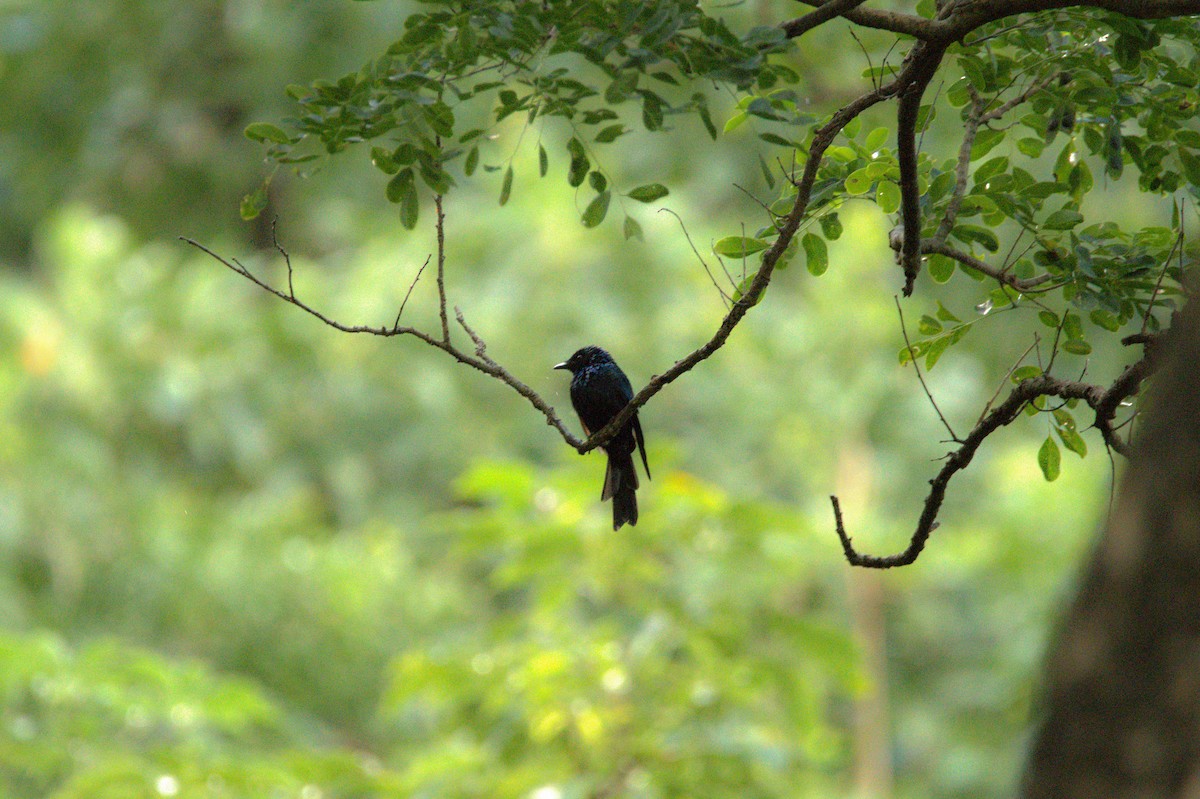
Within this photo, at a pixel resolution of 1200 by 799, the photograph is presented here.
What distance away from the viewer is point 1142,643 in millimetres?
1236

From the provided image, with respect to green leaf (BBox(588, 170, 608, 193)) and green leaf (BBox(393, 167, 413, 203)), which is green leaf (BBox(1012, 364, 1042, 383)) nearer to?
green leaf (BBox(588, 170, 608, 193))

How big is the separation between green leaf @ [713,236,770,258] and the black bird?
1448 mm

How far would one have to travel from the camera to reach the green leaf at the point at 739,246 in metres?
2.49

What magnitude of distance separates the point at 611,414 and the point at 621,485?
546mm

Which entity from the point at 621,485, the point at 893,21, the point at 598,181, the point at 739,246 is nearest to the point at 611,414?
the point at 621,485

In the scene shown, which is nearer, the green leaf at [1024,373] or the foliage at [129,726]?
the green leaf at [1024,373]

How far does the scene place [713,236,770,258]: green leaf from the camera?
2.49m

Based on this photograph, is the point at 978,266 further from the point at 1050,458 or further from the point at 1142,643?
the point at 1142,643

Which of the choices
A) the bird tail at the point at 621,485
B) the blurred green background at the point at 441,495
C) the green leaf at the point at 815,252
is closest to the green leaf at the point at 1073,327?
the green leaf at the point at 815,252

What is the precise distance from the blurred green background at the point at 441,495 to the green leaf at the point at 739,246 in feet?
7.43

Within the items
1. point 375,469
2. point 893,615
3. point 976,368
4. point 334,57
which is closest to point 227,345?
point 375,469

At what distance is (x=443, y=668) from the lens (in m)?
4.76

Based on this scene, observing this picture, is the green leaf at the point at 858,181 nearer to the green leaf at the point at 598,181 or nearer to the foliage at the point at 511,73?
the foliage at the point at 511,73

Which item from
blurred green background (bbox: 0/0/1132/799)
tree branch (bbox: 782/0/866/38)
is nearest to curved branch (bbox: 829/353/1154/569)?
tree branch (bbox: 782/0/866/38)
